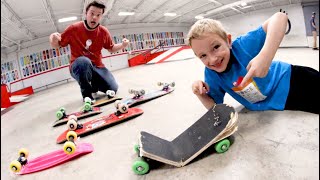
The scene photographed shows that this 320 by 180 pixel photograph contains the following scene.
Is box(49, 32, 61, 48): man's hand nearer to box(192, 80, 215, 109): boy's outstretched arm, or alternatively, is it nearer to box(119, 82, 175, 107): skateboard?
box(119, 82, 175, 107): skateboard

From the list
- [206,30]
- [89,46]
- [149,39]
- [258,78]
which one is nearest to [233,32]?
[149,39]

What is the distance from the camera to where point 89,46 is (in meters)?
3.14

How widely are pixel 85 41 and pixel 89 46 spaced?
9 centimetres

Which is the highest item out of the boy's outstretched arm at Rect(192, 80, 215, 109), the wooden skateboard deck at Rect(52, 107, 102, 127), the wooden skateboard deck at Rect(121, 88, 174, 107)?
the boy's outstretched arm at Rect(192, 80, 215, 109)

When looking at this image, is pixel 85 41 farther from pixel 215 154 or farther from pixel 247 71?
pixel 215 154

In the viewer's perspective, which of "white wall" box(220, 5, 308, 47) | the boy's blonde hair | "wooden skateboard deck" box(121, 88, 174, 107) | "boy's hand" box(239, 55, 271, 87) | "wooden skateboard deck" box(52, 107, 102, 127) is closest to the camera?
"boy's hand" box(239, 55, 271, 87)

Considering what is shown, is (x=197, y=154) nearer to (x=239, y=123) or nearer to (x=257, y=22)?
(x=239, y=123)

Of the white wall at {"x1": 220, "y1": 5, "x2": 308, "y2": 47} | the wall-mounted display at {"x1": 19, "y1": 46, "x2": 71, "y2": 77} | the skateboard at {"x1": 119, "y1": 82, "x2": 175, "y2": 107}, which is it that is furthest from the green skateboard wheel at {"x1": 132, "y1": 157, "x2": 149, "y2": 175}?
the wall-mounted display at {"x1": 19, "y1": 46, "x2": 71, "y2": 77}

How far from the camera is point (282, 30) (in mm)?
1031

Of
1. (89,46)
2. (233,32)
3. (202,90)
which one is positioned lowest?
(202,90)

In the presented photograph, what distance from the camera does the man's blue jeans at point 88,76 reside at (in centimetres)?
280

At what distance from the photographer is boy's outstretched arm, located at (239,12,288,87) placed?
0.83 meters

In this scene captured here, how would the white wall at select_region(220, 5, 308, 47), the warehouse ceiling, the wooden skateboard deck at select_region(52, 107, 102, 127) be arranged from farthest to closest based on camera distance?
the white wall at select_region(220, 5, 308, 47), the warehouse ceiling, the wooden skateboard deck at select_region(52, 107, 102, 127)

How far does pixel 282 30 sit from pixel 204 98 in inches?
24.4
